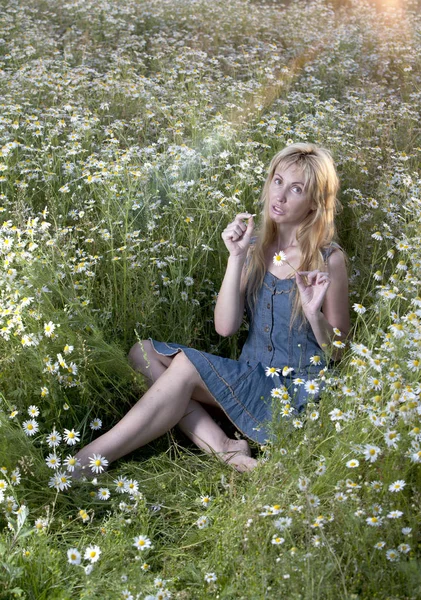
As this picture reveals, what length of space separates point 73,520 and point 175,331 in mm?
1179

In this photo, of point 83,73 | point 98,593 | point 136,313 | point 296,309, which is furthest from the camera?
point 83,73

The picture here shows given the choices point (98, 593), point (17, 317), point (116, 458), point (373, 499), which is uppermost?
point (17, 317)

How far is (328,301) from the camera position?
3.08m

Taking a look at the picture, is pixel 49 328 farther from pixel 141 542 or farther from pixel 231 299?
pixel 141 542

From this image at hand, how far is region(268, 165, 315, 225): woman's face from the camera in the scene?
316 cm

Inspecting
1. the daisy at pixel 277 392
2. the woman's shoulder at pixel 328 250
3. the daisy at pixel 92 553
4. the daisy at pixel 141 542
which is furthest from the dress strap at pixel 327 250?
the daisy at pixel 92 553

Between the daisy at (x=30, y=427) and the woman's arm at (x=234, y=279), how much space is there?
0.93 metres

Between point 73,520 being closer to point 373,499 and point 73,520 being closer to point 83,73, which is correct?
point 373,499

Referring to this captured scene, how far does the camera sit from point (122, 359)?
3.04m

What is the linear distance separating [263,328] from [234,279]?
0.25 m

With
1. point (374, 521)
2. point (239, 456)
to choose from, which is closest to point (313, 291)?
point (239, 456)

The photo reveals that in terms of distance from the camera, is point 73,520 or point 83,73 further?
point 83,73

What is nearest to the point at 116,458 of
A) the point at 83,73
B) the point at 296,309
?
the point at 296,309

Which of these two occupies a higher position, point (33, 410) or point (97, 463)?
point (33, 410)
